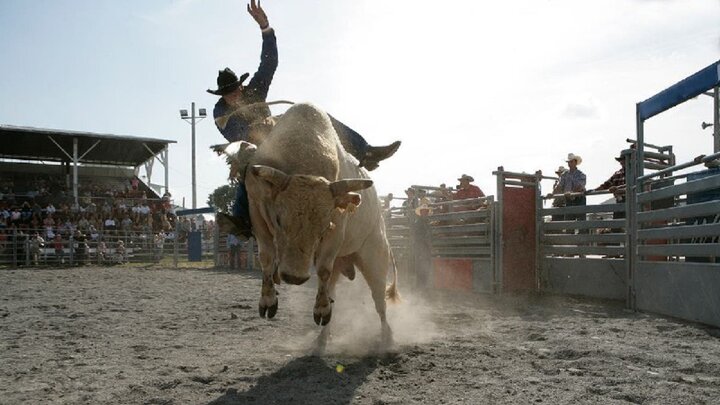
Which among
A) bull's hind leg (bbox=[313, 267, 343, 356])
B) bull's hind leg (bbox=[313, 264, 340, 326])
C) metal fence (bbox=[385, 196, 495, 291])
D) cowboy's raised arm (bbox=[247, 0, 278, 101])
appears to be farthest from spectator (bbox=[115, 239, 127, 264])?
bull's hind leg (bbox=[313, 264, 340, 326])

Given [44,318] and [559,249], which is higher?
[559,249]

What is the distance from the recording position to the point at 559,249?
8.73 metres

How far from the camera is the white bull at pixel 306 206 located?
355 cm

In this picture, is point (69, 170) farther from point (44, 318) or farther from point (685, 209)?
point (685, 209)

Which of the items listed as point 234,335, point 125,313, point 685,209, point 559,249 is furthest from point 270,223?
point 559,249

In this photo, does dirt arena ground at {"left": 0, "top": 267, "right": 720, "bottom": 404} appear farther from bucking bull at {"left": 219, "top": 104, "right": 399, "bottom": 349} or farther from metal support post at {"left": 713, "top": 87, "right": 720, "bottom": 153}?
metal support post at {"left": 713, "top": 87, "right": 720, "bottom": 153}

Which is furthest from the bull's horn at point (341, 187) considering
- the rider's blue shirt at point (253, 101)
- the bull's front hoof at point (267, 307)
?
the rider's blue shirt at point (253, 101)

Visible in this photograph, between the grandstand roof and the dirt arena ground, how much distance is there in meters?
21.1

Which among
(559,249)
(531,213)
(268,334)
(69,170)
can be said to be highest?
(69,170)

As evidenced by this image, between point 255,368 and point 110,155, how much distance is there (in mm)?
30099

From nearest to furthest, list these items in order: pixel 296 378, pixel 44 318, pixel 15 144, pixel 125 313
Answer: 1. pixel 296 378
2. pixel 44 318
3. pixel 125 313
4. pixel 15 144

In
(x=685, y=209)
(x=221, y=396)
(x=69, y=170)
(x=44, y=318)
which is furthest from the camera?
(x=69, y=170)

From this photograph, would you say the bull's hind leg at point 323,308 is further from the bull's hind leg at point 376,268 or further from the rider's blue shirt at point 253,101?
the rider's blue shirt at point 253,101

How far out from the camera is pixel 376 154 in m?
5.42
